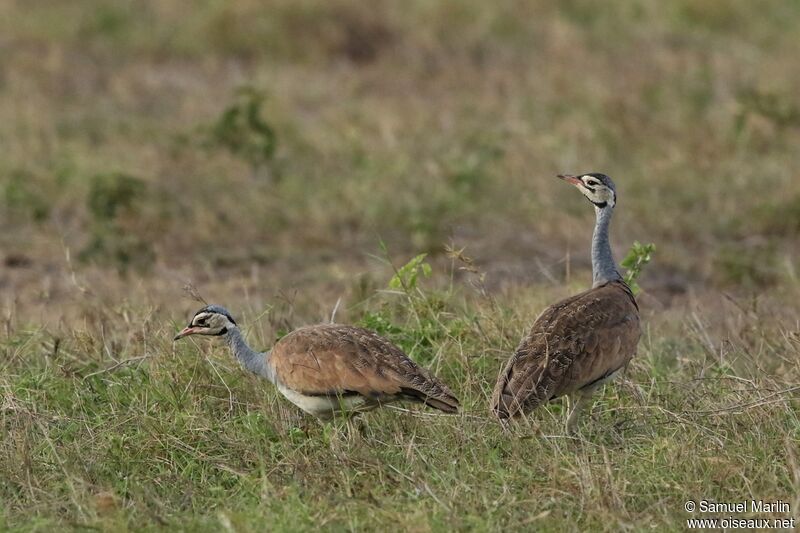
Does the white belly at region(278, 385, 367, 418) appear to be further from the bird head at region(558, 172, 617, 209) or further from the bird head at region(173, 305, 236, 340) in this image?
the bird head at region(558, 172, 617, 209)

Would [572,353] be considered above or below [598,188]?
below

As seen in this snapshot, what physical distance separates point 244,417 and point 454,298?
1.85 m

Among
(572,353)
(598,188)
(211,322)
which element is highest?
(598,188)

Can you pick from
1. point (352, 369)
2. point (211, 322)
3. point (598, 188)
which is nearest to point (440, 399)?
point (352, 369)

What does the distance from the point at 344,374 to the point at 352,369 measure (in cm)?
4

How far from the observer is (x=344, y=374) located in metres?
5.74

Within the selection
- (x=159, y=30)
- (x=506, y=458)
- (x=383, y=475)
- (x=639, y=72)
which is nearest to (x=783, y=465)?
(x=506, y=458)

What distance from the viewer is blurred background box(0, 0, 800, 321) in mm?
9672

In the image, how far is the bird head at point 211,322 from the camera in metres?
6.21

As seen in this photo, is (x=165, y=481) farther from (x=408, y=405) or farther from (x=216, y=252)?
(x=216, y=252)

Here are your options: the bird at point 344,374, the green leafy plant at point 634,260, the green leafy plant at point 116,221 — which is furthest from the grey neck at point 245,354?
Result: the green leafy plant at point 116,221

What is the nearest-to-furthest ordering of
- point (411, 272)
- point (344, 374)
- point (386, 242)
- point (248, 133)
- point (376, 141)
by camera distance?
point (344, 374) → point (411, 272) → point (386, 242) → point (248, 133) → point (376, 141)

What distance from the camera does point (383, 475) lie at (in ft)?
18.0

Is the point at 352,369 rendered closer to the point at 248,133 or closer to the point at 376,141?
the point at 248,133
